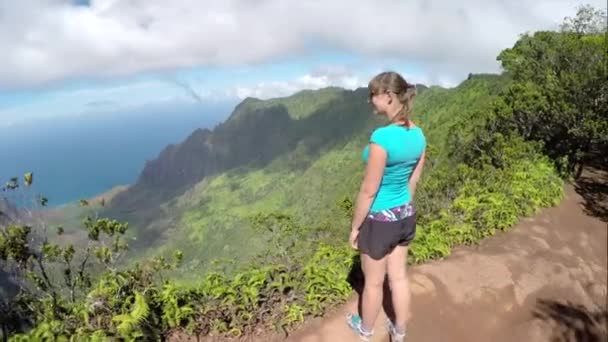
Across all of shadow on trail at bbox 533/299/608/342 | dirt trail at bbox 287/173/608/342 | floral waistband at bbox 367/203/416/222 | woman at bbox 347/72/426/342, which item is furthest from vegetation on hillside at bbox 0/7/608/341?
floral waistband at bbox 367/203/416/222

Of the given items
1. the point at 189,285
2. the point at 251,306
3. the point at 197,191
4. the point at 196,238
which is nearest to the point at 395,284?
the point at 251,306

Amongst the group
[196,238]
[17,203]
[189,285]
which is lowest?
[196,238]

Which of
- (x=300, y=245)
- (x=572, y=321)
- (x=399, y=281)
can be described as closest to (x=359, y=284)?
(x=300, y=245)

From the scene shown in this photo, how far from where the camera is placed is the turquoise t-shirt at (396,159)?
312cm

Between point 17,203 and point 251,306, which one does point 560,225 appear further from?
point 17,203

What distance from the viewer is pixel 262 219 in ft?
19.3

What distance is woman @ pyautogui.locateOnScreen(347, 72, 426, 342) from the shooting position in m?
3.14

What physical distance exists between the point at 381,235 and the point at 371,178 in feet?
1.66

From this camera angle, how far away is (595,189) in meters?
10.1

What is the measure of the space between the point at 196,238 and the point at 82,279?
115057 mm

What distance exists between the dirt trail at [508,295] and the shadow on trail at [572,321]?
0.01 meters

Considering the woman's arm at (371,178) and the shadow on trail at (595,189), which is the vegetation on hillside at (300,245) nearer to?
the shadow on trail at (595,189)

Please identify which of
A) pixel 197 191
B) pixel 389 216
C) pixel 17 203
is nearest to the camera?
pixel 389 216

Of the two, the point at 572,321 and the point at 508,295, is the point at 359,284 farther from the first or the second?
the point at 572,321
